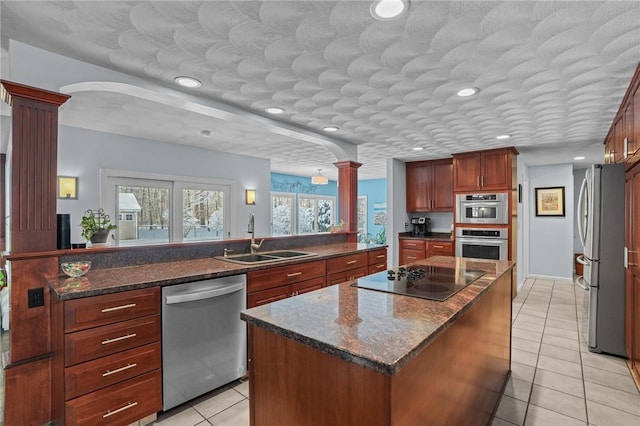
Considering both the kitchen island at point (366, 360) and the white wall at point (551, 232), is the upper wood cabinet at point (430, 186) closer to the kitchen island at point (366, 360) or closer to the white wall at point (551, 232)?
the white wall at point (551, 232)

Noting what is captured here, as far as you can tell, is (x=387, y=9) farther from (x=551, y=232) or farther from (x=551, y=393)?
(x=551, y=232)

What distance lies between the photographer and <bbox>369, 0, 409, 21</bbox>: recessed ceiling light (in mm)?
1534

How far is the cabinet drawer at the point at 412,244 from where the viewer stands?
231 inches

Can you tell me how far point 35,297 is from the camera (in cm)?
190

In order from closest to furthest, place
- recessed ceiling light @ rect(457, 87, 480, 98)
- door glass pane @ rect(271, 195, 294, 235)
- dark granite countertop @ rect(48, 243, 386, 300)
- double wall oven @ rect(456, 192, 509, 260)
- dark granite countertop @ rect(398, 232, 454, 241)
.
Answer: dark granite countertop @ rect(48, 243, 386, 300) < recessed ceiling light @ rect(457, 87, 480, 98) < double wall oven @ rect(456, 192, 509, 260) < dark granite countertop @ rect(398, 232, 454, 241) < door glass pane @ rect(271, 195, 294, 235)

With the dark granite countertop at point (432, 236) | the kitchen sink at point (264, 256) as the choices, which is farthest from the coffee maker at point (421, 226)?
the kitchen sink at point (264, 256)

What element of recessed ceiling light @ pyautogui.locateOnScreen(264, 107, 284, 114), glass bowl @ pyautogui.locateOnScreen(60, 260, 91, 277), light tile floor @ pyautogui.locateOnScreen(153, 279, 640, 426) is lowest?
light tile floor @ pyautogui.locateOnScreen(153, 279, 640, 426)

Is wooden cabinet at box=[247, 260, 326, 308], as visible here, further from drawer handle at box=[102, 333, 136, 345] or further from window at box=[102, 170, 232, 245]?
window at box=[102, 170, 232, 245]

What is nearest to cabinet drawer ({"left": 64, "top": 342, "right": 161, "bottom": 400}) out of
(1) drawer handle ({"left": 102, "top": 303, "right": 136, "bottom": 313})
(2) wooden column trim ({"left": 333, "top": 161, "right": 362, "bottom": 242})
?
(1) drawer handle ({"left": 102, "top": 303, "right": 136, "bottom": 313})

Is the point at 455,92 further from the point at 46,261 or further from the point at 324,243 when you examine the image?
the point at 46,261

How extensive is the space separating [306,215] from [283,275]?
584 centimetres

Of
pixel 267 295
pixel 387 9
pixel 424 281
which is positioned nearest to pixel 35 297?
pixel 267 295

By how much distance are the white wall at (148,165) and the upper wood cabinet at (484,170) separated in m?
3.59

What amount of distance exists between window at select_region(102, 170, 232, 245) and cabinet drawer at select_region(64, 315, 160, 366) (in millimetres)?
3083
